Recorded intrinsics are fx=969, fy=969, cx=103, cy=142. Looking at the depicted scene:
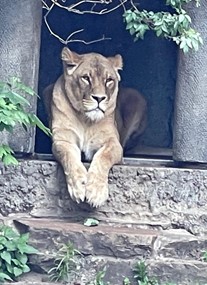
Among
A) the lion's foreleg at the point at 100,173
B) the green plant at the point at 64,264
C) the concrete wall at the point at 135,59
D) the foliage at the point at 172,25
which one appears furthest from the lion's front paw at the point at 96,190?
the concrete wall at the point at 135,59

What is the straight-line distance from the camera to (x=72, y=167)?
6.25 meters

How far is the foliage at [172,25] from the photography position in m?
6.11

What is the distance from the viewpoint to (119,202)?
6.37 m

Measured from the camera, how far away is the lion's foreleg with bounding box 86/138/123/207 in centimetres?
611

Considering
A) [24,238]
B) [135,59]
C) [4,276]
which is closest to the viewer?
[4,276]

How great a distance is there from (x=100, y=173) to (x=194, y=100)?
82 centimetres

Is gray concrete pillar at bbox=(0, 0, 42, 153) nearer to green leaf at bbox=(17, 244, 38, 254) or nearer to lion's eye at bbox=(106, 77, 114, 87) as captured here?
lion's eye at bbox=(106, 77, 114, 87)

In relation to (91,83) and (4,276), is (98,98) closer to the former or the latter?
(91,83)

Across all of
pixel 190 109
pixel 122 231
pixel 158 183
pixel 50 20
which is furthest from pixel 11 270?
pixel 50 20

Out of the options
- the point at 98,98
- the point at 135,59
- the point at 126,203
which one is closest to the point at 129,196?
the point at 126,203

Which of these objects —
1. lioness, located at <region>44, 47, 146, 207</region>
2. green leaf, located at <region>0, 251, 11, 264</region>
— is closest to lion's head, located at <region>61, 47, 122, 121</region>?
lioness, located at <region>44, 47, 146, 207</region>

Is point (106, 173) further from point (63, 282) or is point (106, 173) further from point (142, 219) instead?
point (63, 282)

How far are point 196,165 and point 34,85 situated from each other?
48.5 inches

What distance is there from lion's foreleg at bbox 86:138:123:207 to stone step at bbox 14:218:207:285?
197 millimetres
